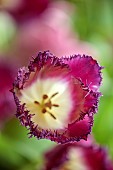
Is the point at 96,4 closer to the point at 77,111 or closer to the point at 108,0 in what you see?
the point at 108,0

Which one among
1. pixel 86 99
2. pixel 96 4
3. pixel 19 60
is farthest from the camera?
pixel 96 4

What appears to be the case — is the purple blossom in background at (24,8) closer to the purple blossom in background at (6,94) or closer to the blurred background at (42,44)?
the blurred background at (42,44)

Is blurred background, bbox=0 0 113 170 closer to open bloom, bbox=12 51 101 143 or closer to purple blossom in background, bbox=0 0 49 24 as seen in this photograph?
purple blossom in background, bbox=0 0 49 24

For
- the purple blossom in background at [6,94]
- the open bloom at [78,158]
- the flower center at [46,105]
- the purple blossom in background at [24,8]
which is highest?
the purple blossom in background at [24,8]

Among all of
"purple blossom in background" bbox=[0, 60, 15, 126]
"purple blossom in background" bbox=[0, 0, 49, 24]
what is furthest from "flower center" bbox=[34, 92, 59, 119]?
"purple blossom in background" bbox=[0, 0, 49, 24]

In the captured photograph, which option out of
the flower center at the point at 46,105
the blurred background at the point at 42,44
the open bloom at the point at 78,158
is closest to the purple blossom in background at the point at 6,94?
the blurred background at the point at 42,44

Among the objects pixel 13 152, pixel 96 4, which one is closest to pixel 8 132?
pixel 13 152
